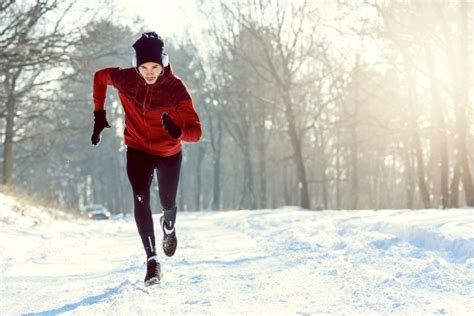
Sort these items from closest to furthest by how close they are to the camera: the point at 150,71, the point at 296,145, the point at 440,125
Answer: the point at 150,71
the point at 440,125
the point at 296,145

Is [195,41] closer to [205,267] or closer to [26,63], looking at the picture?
[26,63]

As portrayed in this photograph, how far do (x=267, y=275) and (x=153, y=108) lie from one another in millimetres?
1796

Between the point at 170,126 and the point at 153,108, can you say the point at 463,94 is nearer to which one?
the point at 153,108

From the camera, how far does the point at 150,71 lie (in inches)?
178

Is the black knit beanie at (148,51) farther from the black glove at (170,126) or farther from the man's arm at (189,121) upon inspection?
the black glove at (170,126)

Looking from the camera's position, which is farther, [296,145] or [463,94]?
[296,145]

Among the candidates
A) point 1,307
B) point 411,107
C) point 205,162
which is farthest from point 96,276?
point 205,162

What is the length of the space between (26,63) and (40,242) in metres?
6.37

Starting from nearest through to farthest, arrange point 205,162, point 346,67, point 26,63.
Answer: point 26,63, point 346,67, point 205,162

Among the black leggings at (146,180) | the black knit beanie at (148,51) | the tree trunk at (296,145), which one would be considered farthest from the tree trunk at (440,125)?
the black knit beanie at (148,51)

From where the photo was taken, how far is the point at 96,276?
516cm

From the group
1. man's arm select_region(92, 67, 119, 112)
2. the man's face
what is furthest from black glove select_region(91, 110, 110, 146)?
the man's face

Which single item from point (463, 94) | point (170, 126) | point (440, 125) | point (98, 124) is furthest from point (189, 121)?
point (440, 125)

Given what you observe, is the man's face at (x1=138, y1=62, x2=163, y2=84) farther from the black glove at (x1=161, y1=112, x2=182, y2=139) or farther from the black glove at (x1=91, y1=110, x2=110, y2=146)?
the black glove at (x1=91, y1=110, x2=110, y2=146)
